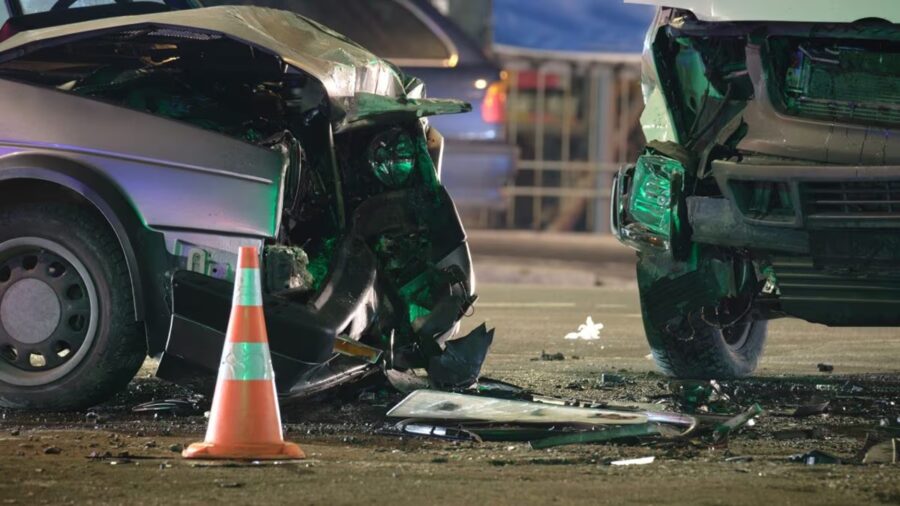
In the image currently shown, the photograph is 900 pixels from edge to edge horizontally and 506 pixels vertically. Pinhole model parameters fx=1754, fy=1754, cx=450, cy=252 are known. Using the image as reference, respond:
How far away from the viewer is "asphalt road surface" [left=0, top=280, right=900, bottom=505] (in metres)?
5.12

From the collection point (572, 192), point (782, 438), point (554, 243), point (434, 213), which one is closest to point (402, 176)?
point (434, 213)

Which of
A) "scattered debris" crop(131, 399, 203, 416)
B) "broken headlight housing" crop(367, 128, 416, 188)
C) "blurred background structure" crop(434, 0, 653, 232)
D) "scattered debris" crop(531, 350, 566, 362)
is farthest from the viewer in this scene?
"blurred background structure" crop(434, 0, 653, 232)

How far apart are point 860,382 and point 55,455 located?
4.40 m

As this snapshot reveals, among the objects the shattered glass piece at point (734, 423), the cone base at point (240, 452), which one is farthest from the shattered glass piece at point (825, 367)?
the cone base at point (240, 452)

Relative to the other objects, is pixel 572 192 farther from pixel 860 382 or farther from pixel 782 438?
pixel 782 438

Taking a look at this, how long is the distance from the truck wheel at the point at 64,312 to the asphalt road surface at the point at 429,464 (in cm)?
14

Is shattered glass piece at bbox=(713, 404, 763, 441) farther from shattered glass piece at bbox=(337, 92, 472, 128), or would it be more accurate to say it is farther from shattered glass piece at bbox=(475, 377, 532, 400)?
shattered glass piece at bbox=(337, 92, 472, 128)

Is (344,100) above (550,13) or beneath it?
beneath

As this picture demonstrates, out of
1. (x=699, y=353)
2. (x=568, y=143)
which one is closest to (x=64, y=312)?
(x=699, y=353)

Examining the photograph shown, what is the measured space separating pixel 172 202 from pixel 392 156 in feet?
3.69

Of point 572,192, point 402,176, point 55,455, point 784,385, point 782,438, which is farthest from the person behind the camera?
point 572,192

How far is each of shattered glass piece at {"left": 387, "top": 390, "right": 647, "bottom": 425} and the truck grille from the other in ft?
4.35

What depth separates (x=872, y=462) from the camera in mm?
5895

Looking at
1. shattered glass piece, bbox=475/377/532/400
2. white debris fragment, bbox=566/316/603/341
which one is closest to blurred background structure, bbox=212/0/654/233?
white debris fragment, bbox=566/316/603/341
